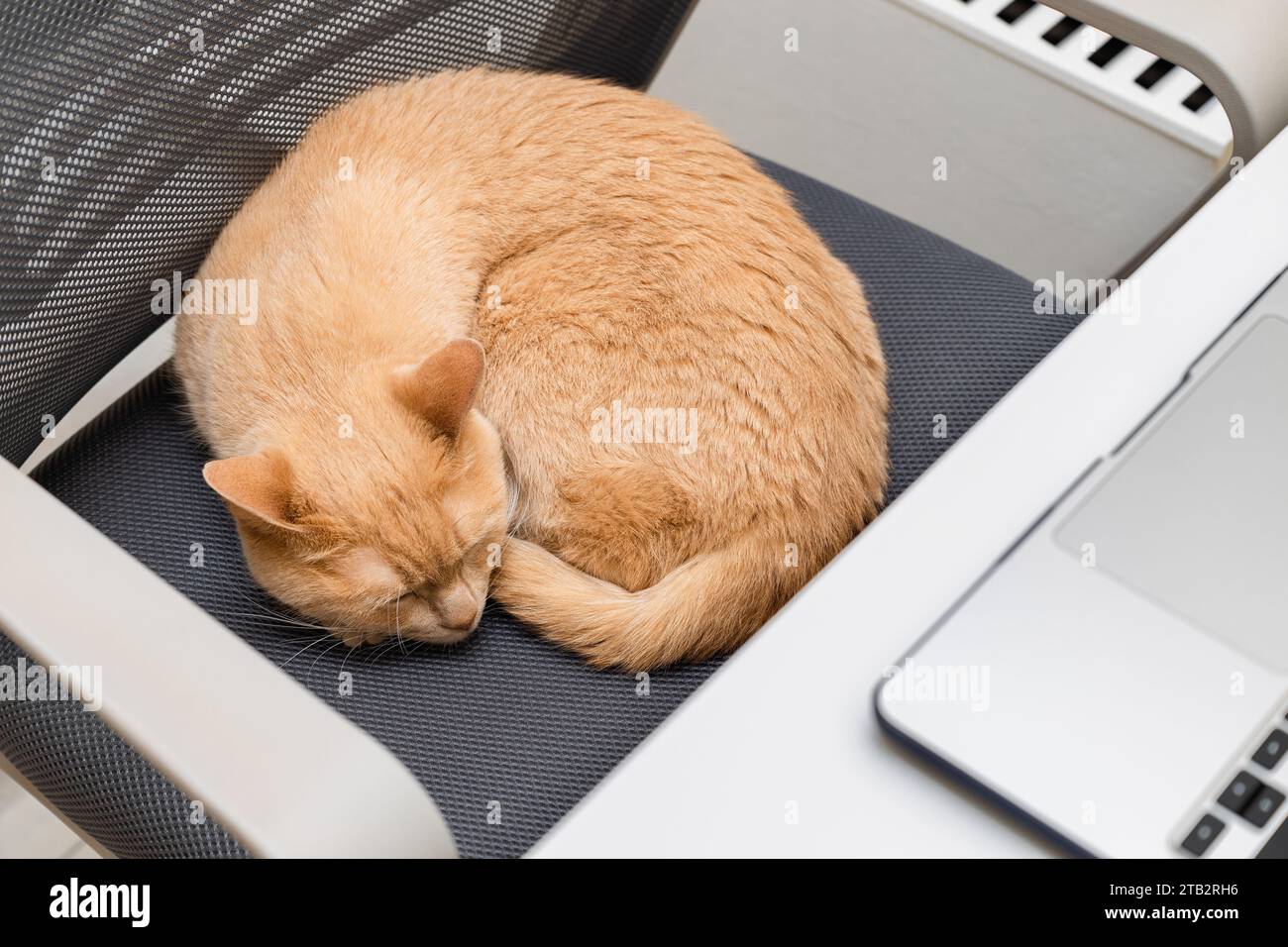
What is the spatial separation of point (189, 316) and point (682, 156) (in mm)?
527

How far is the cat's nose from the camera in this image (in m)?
0.96

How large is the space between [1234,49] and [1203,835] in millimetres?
674

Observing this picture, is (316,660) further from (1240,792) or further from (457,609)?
(1240,792)

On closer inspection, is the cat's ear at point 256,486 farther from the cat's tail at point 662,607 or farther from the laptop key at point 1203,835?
the laptop key at point 1203,835

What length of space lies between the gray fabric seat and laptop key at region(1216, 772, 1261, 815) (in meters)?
0.48

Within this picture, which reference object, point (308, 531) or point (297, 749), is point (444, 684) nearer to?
point (308, 531)

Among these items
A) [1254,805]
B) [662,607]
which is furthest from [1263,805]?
[662,607]

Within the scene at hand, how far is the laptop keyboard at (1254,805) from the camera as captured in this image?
553 millimetres

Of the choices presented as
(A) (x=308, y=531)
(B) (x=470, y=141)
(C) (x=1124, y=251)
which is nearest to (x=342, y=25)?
(B) (x=470, y=141)

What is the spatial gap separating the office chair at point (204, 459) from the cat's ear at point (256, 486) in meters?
0.09

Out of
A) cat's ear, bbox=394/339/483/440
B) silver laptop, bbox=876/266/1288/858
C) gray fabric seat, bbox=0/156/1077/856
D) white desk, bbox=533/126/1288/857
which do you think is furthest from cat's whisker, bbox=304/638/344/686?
silver laptop, bbox=876/266/1288/858

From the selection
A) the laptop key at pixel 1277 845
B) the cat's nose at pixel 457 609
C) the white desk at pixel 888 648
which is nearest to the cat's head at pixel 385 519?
the cat's nose at pixel 457 609

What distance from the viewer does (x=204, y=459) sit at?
3.55ft

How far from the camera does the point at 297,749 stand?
55 centimetres
